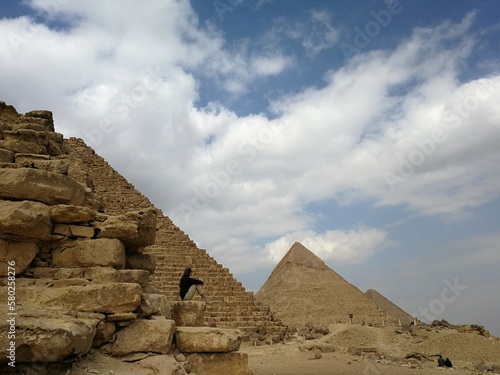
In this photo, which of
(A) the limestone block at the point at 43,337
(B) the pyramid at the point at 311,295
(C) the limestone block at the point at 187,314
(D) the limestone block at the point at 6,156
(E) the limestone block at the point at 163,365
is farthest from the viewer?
(B) the pyramid at the point at 311,295

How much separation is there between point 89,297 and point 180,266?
65.9ft

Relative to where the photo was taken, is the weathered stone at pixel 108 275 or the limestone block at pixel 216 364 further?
the limestone block at pixel 216 364

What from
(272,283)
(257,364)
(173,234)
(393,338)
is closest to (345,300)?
(272,283)

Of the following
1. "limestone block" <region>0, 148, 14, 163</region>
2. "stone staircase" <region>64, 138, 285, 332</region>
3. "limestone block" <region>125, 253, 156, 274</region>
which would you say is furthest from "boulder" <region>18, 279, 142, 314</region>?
"stone staircase" <region>64, 138, 285, 332</region>

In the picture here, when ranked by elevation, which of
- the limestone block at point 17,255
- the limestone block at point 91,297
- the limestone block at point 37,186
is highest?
the limestone block at point 37,186

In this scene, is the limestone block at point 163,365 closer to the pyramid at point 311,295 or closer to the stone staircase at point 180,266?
the stone staircase at point 180,266

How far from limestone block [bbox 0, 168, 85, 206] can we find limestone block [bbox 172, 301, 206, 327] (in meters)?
1.44

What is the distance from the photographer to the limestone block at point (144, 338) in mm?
3262

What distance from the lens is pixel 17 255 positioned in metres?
3.34

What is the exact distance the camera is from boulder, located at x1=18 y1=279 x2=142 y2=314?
10.5 ft

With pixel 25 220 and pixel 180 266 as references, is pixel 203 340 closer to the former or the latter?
pixel 25 220

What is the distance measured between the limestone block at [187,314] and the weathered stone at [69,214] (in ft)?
4.23

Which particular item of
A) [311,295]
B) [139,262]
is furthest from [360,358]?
[311,295]

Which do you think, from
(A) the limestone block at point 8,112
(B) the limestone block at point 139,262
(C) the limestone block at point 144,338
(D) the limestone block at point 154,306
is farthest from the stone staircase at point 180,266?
(C) the limestone block at point 144,338
